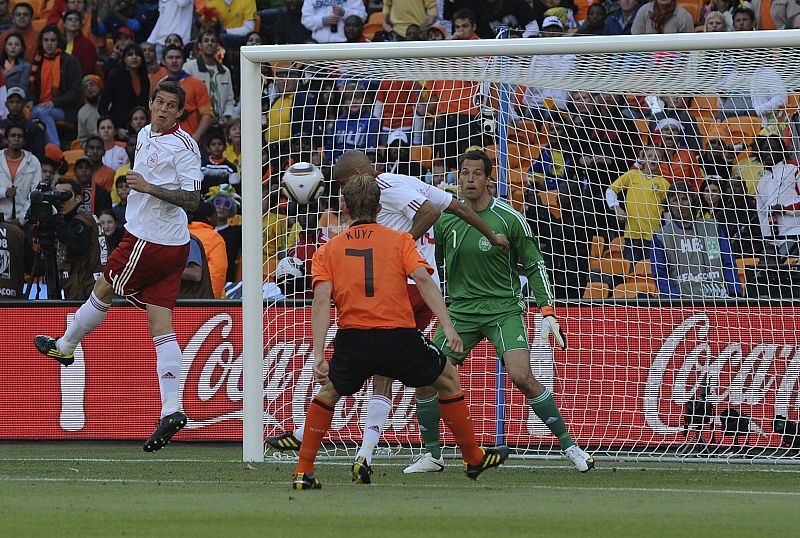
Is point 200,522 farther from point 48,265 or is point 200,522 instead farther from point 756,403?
point 48,265

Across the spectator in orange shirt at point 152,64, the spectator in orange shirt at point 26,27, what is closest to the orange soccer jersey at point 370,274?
the spectator in orange shirt at point 152,64

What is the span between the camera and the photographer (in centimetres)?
1292

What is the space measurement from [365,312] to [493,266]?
6.70ft

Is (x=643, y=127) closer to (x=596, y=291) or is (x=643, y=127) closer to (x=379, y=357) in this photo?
(x=596, y=291)

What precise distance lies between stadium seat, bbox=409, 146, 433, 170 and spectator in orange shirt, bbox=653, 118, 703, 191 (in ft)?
6.81

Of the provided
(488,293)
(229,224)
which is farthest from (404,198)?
(229,224)

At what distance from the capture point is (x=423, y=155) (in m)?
12.2

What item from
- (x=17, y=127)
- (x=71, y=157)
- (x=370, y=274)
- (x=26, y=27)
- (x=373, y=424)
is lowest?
(x=373, y=424)

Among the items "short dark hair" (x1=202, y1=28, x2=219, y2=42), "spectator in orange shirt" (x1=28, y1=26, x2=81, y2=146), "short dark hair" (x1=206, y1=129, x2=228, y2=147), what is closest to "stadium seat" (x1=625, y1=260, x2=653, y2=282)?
"short dark hair" (x1=206, y1=129, x2=228, y2=147)

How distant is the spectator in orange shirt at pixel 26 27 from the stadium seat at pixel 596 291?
10159 mm

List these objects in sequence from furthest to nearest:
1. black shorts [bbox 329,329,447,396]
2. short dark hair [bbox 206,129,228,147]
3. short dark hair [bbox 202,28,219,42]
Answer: short dark hair [bbox 202,28,219,42] < short dark hair [bbox 206,129,228,147] < black shorts [bbox 329,329,447,396]

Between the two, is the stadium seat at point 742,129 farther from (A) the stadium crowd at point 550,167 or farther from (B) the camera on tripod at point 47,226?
(B) the camera on tripod at point 47,226

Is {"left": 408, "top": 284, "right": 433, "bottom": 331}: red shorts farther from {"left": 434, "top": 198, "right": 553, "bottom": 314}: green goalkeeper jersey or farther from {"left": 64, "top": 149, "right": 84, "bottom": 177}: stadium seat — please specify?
{"left": 64, "top": 149, "right": 84, "bottom": 177}: stadium seat

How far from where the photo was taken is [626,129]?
1181 centimetres
